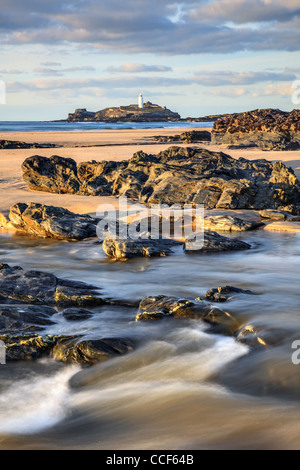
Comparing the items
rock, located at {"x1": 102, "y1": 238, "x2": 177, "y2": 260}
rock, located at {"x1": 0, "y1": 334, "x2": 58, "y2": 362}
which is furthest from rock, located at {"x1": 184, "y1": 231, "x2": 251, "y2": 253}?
rock, located at {"x1": 0, "y1": 334, "x2": 58, "y2": 362}

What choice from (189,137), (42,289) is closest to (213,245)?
(42,289)

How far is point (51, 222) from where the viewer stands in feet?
38.7

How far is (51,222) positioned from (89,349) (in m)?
6.70

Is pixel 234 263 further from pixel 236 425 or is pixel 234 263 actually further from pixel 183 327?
pixel 236 425

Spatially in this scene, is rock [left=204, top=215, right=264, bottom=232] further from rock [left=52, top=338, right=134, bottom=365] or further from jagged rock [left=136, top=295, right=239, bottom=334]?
rock [left=52, top=338, right=134, bottom=365]

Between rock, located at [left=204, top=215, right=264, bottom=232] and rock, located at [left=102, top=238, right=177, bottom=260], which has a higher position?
rock, located at [left=204, top=215, right=264, bottom=232]

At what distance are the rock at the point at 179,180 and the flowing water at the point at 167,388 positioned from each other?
6780 millimetres

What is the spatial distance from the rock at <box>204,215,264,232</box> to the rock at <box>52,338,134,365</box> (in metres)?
6.69

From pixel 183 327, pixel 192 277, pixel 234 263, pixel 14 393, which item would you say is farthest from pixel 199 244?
pixel 14 393

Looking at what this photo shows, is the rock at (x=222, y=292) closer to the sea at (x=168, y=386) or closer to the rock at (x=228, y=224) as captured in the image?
the sea at (x=168, y=386)

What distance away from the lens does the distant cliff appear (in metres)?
156

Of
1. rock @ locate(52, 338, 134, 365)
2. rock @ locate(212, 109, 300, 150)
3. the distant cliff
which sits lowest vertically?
rock @ locate(52, 338, 134, 365)

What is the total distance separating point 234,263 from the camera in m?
9.33

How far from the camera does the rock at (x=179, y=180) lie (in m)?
14.3
